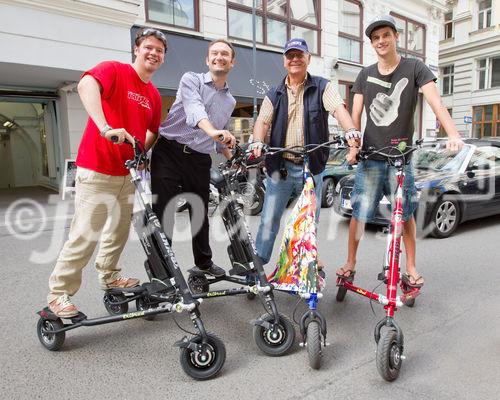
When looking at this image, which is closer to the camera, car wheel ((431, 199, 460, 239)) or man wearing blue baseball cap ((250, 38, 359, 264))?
man wearing blue baseball cap ((250, 38, 359, 264))

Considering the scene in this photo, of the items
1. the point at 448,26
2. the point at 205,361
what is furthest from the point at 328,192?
the point at 448,26

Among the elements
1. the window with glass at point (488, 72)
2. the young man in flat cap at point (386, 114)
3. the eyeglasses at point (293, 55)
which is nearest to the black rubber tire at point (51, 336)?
the young man in flat cap at point (386, 114)

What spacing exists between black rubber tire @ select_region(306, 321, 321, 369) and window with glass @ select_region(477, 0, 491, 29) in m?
32.1

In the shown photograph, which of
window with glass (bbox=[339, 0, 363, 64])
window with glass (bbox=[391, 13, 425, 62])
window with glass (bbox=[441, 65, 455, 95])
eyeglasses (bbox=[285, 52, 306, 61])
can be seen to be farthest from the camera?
window with glass (bbox=[441, 65, 455, 95])

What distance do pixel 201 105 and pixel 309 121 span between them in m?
0.84

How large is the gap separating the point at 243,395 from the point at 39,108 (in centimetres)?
1316

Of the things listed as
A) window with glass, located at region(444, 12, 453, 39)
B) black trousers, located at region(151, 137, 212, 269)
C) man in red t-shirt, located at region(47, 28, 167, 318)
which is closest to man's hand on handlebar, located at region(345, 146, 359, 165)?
black trousers, located at region(151, 137, 212, 269)

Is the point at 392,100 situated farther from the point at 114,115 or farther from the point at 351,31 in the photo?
the point at 351,31

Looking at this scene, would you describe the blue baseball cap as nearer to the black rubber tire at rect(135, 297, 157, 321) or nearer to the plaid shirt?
the plaid shirt

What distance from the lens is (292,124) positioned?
3352 millimetres

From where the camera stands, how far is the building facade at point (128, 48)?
8391 millimetres

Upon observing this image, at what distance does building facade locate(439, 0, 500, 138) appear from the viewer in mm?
28000

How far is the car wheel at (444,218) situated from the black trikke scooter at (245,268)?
3.72m

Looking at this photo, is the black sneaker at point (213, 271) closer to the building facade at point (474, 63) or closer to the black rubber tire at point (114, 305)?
the black rubber tire at point (114, 305)
